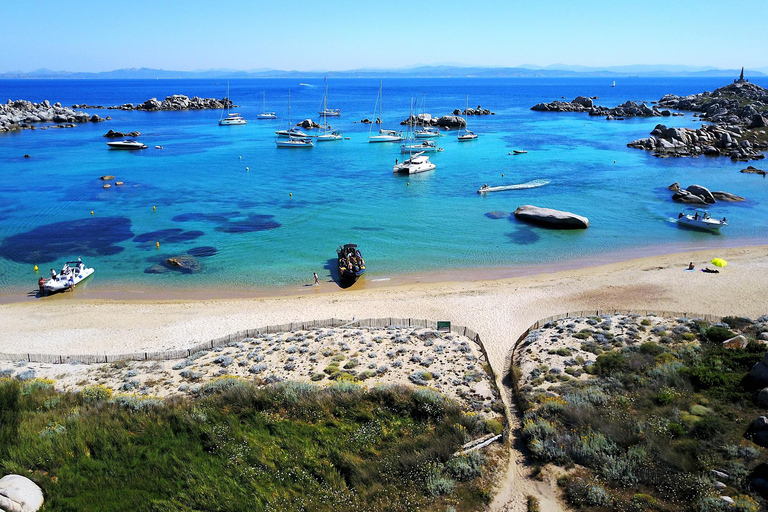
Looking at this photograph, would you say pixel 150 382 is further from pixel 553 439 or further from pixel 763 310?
pixel 763 310

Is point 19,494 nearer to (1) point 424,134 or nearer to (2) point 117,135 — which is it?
(1) point 424,134

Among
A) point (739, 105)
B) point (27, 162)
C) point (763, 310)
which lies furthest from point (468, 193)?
point (739, 105)

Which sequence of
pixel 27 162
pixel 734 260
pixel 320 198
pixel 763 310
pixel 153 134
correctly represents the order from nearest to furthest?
pixel 763 310 → pixel 734 260 → pixel 320 198 → pixel 27 162 → pixel 153 134

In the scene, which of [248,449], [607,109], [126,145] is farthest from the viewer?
[607,109]

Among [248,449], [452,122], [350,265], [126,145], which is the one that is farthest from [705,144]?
[126,145]

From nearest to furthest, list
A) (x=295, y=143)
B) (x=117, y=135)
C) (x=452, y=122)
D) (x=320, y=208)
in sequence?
(x=320, y=208) → (x=295, y=143) → (x=117, y=135) → (x=452, y=122)

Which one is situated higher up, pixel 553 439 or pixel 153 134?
pixel 153 134

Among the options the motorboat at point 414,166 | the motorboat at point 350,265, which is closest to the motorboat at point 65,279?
the motorboat at point 350,265
